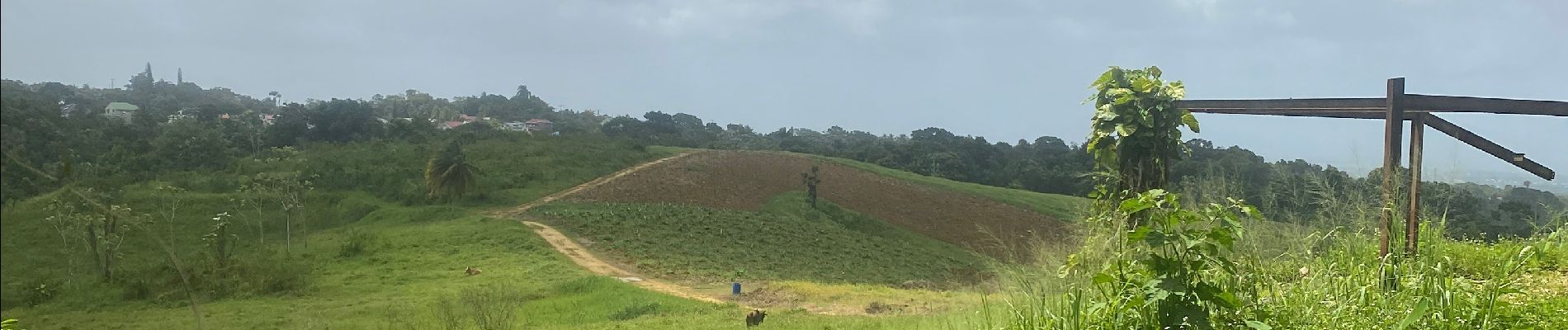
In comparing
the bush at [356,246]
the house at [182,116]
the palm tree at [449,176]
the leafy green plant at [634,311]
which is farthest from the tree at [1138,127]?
the house at [182,116]

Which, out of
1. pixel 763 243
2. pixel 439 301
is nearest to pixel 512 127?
pixel 763 243

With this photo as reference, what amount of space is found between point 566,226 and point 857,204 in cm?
1185

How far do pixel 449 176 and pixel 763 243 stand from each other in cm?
997

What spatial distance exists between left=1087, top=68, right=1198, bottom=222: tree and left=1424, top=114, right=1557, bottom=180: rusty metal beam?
1.13 metres

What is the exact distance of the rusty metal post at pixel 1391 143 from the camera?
4.00m

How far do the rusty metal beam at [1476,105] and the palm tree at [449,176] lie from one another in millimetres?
23694

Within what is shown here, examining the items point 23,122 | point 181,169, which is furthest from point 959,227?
point 23,122

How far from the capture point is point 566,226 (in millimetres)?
20859

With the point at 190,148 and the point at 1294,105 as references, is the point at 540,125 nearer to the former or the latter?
the point at 190,148

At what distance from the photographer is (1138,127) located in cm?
487

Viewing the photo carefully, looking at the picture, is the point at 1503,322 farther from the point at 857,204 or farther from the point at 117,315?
the point at 857,204

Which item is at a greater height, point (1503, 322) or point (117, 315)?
point (1503, 322)

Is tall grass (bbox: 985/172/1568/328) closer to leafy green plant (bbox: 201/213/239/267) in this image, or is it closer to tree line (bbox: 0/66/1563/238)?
tree line (bbox: 0/66/1563/238)

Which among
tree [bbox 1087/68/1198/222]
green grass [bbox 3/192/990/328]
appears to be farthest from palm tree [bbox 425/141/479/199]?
tree [bbox 1087/68/1198/222]
